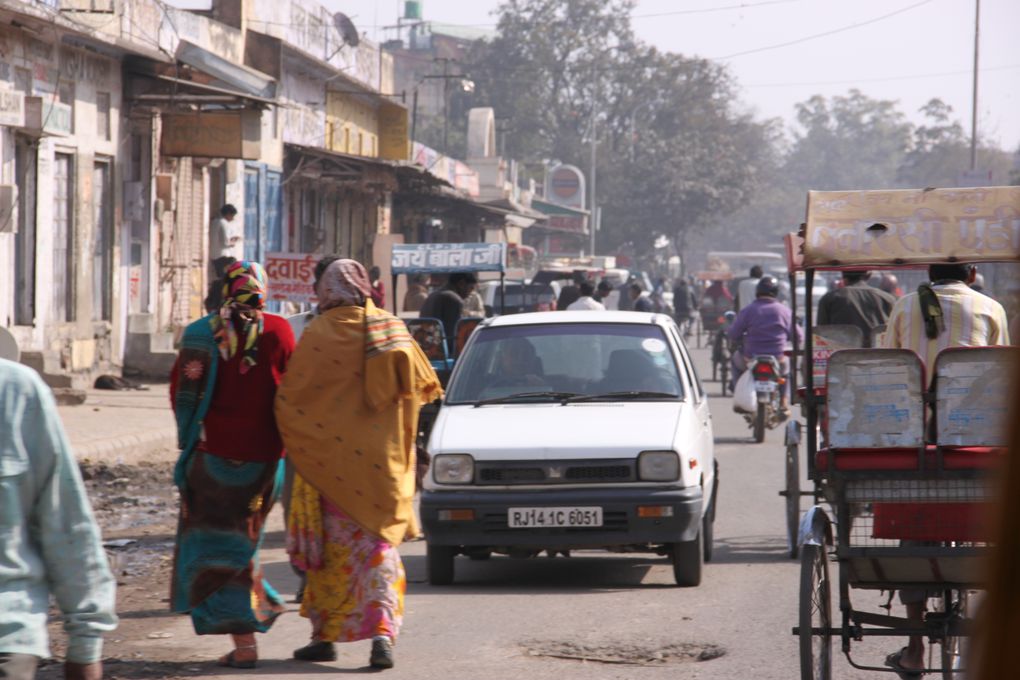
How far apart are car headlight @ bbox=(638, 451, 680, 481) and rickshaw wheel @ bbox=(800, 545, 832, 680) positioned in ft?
9.25

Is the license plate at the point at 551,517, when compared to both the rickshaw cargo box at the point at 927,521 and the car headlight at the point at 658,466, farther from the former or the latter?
the rickshaw cargo box at the point at 927,521

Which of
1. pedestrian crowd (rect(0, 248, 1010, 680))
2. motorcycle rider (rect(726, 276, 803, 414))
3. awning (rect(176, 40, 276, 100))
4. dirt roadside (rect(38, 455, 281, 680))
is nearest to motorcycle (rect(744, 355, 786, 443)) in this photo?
motorcycle rider (rect(726, 276, 803, 414))

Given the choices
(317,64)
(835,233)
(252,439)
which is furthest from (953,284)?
(317,64)

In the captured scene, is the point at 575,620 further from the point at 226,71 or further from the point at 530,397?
the point at 226,71

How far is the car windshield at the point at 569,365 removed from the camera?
9039mm

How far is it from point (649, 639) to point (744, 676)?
0.84 meters

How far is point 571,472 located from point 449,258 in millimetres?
9158

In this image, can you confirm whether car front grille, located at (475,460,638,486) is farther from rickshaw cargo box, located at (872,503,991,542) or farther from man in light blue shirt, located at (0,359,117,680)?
man in light blue shirt, located at (0,359,117,680)

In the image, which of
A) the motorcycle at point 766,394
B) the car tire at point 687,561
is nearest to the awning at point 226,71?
the motorcycle at point 766,394

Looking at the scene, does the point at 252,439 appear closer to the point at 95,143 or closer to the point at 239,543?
the point at 239,543

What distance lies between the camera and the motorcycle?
16.2m

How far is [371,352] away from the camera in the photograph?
21.8 feet

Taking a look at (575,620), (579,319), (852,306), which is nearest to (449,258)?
(852,306)

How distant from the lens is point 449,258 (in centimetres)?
1711
